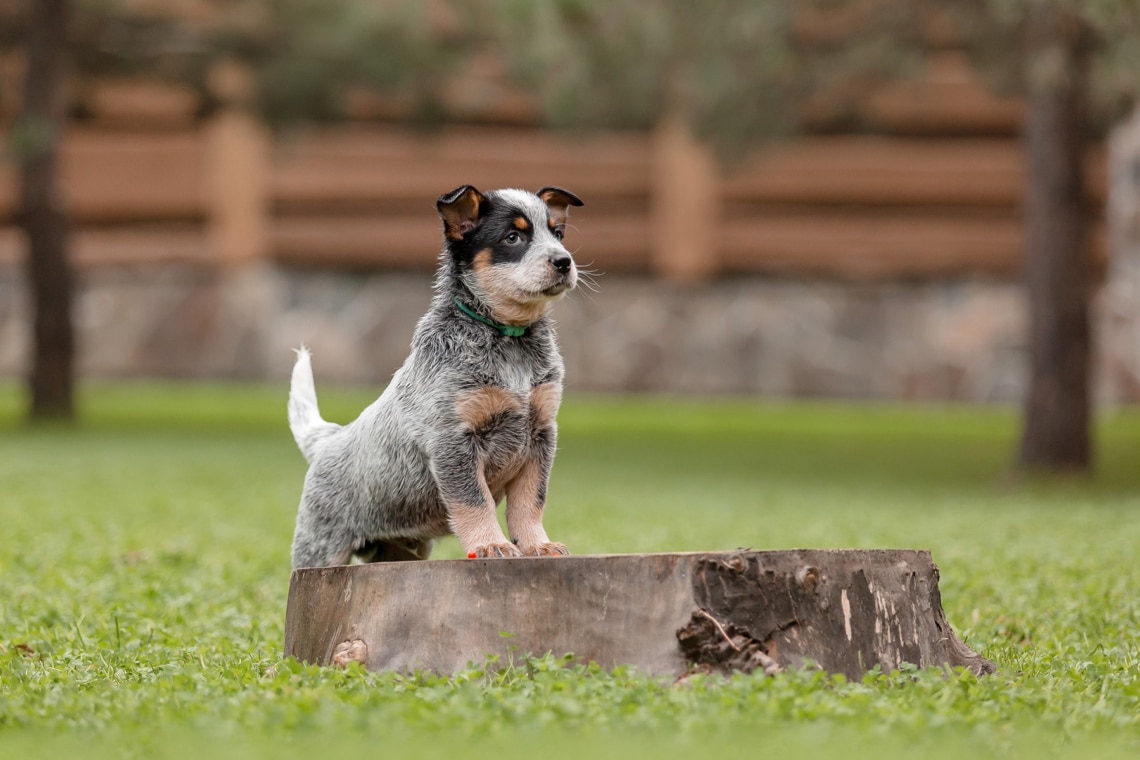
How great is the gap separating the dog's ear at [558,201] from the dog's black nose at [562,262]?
32cm

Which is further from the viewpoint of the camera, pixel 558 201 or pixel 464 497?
pixel 558 201

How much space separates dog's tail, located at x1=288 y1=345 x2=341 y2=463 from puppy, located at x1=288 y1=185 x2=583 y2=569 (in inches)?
15.6

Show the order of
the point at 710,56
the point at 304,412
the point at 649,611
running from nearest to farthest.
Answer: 1. the point at 649,611
2. the point at 304,412
3. the point at 710,56

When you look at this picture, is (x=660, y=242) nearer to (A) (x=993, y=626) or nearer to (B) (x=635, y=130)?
(B) (x=635, y=130)

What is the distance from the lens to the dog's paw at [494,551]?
435cm

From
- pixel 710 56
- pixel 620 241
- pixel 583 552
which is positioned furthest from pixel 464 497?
pixel 620 241

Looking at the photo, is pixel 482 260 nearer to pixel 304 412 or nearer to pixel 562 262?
pixel 562 262

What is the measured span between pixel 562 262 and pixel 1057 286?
9.12 meters

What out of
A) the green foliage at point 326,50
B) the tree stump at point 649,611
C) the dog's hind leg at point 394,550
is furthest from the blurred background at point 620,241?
the tree stump at point 649,611

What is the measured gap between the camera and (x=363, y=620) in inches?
173

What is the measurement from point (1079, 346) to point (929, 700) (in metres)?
9.33

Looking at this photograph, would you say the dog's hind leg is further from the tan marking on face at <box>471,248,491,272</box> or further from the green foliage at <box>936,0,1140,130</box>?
the green foliage at <box>936,0,1140,130</box>

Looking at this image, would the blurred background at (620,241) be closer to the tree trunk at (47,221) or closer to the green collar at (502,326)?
the tree trunk at (47,221)

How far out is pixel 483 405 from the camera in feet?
14.7
